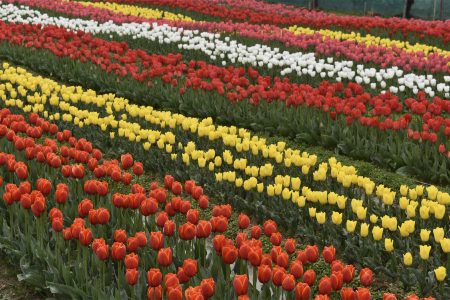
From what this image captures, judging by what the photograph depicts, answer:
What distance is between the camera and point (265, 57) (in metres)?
13.0

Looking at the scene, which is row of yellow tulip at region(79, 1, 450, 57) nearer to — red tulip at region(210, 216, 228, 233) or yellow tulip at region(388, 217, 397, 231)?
yellow tulip at region(388, 217, 397, 231)

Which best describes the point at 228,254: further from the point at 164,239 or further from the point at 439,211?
the point at 439,211

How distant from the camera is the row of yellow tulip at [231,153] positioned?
5000 millimetres

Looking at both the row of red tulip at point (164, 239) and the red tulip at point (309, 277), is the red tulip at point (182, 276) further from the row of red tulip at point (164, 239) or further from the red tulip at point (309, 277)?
the red tulip at point (309, 277)

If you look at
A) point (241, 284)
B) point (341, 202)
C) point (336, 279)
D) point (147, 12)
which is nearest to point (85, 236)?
point (241, 284)

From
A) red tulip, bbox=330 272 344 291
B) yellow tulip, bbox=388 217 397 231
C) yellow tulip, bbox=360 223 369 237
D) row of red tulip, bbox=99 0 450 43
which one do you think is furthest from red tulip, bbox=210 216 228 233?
row of red tulip, bbox=99 0 450 43

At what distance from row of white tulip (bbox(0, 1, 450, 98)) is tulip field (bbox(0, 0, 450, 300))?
60 millimetres

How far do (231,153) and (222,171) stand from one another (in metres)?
0.45

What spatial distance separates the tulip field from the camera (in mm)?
4031

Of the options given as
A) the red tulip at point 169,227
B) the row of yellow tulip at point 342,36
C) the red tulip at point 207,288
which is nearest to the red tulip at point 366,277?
the red tulip at point 207,288

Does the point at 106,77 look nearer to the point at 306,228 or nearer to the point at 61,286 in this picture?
the point at 306,228

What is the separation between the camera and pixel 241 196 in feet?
20.8

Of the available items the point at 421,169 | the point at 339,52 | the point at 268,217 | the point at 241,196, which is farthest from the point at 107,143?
the point at 339,52

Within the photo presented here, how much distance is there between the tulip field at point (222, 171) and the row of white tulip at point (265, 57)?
0.20ft
